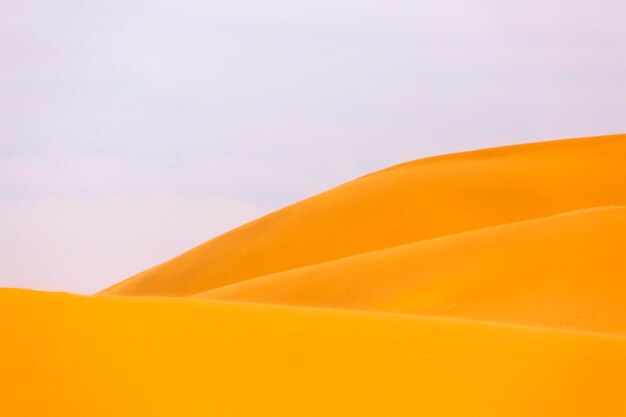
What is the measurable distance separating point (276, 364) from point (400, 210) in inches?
983

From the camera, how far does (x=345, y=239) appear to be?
30.6 meters

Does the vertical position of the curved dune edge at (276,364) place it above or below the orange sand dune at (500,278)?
below

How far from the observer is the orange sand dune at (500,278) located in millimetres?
14625

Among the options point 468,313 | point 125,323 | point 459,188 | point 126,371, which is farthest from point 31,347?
point 459,188

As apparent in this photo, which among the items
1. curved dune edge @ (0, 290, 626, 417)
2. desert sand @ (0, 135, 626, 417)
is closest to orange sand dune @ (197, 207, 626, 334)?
desert sand @ (0, 135, 626, 417)

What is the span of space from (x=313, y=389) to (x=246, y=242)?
27.1 metres

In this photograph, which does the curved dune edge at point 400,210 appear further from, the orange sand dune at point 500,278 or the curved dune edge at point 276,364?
the curved dune edge at point 276,364

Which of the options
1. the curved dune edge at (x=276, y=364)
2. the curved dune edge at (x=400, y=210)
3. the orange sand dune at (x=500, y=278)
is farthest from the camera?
the curved dune edge at (x=400, y=210)

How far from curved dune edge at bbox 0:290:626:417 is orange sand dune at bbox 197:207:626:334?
5523 millimetres

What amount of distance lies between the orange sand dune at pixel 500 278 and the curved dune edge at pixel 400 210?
9684mm

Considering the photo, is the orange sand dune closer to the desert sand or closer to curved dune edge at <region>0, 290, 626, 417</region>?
the desert sand

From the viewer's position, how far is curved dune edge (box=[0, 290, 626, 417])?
5664 millimetres

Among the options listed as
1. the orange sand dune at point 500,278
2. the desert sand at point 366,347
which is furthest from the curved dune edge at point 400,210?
the desert sand at point 366,347

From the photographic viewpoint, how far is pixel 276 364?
667 cm
